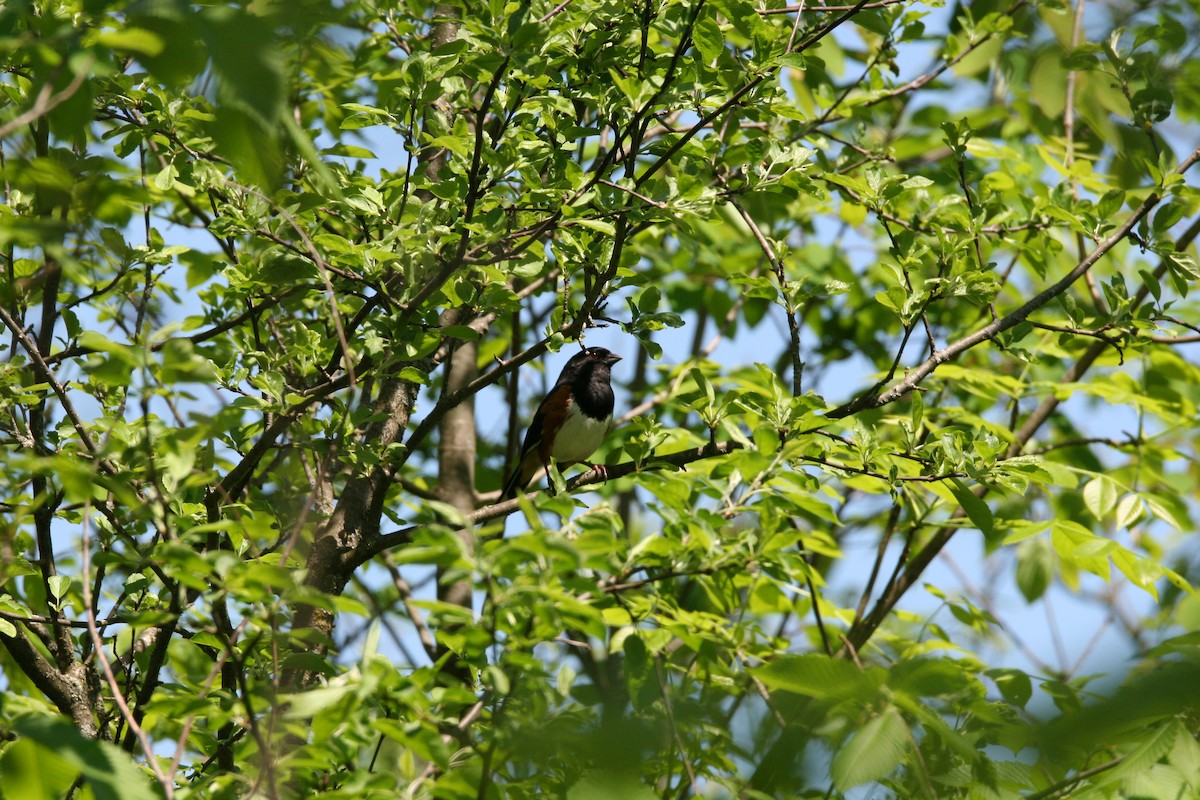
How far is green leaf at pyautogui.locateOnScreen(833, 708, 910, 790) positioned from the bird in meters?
3.96

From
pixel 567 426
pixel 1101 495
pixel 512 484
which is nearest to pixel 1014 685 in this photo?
pixel 1101 495

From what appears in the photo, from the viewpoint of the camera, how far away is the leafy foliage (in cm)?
178

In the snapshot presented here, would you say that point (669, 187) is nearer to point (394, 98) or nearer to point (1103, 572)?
→ point (394, 98)

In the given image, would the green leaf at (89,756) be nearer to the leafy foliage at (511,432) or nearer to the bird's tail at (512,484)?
the leafy foliage at (511,432)

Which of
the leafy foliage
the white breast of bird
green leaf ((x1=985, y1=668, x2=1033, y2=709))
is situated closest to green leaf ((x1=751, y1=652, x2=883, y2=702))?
the leafy foliage

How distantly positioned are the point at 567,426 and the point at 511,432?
0.39 meters

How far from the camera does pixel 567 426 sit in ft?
19.5

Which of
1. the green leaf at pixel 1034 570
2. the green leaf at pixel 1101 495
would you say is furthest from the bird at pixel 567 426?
the green leaf at pixel 1101 495

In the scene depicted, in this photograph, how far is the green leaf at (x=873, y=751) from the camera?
5.83 feet

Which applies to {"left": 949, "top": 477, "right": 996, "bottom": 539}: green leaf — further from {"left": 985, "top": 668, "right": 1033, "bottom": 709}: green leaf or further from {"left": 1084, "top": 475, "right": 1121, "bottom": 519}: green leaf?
{"left": 1084, "top": 475, "right": 1121, "bottom": 519}: green leaf

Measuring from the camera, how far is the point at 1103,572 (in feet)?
13.3

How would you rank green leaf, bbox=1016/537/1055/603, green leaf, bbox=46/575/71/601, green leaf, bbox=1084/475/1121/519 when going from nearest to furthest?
green leaf, bbox=46/575/71/601 < green leaf, bbox=1084/475/1121/519 < green leaf, bbox=1016/537/1055/603

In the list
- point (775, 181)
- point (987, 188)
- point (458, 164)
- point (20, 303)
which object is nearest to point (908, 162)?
point (987, 188)

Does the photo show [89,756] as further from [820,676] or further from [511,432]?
[511,432]
